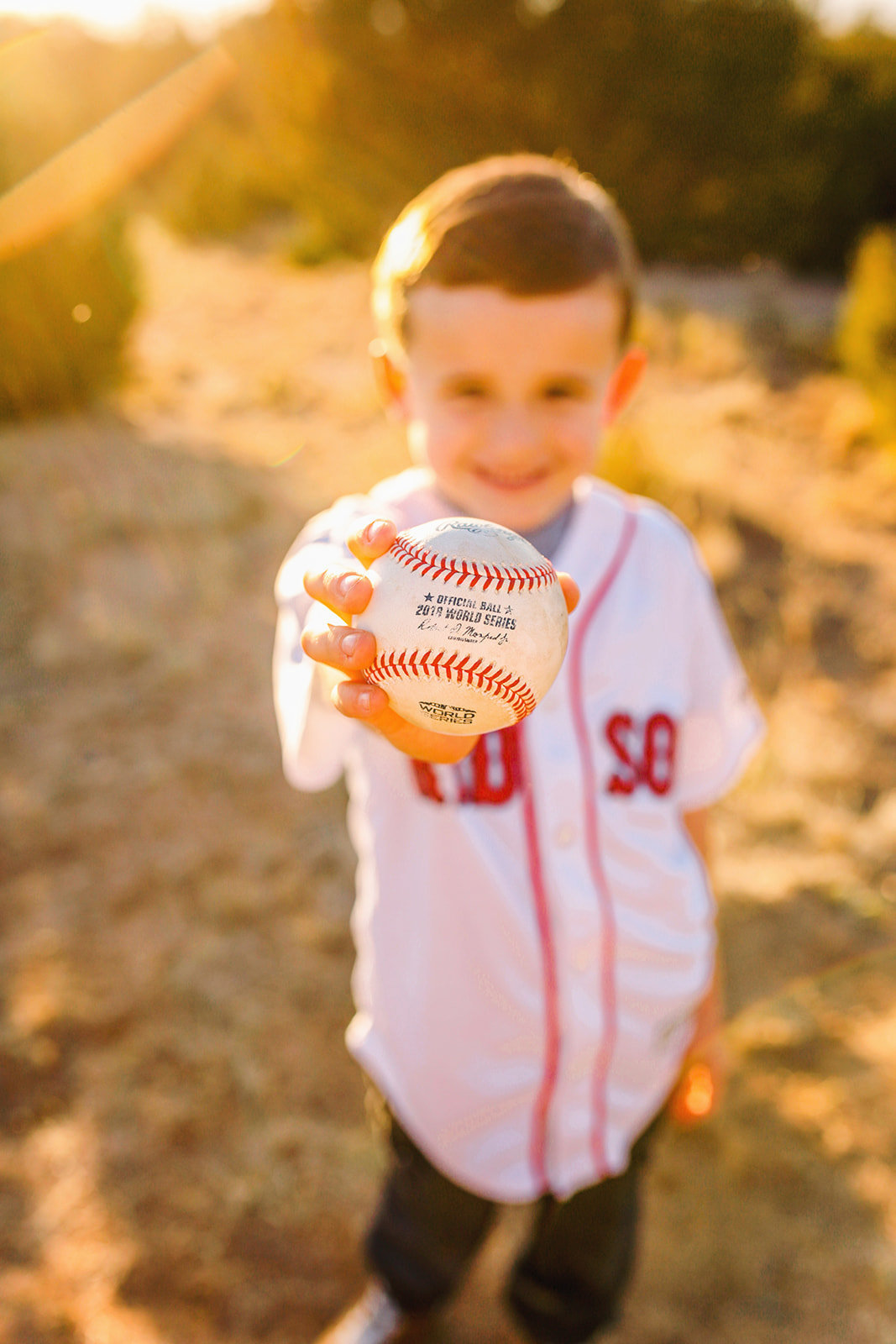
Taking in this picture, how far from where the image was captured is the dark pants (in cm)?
162

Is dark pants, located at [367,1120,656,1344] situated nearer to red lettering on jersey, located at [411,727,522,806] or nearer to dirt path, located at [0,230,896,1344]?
dirt path, located at [0,230,896,1344]

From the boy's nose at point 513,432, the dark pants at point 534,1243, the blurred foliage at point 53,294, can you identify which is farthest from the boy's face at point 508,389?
the blurred foliage at point 53,294

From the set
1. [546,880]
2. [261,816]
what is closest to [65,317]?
[261,816]

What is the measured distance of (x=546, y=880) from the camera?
→ 144cm

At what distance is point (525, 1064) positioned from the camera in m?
1.50

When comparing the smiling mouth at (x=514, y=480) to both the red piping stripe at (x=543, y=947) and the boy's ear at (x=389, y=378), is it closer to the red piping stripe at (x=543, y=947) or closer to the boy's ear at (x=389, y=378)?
the boy's ear at (x=389, y=378)

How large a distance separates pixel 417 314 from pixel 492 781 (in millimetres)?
743

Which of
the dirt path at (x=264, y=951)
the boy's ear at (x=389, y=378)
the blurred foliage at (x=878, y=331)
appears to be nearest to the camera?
the boy's ear at (x=389, y=378)

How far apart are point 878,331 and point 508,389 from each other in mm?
6442

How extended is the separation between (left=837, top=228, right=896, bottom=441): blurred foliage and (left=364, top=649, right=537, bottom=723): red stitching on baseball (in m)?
6.00

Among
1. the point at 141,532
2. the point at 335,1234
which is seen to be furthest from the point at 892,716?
the point at 141,532

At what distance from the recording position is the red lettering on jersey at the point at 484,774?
55.8 inches

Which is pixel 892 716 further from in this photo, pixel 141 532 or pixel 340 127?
pixel 340 127
